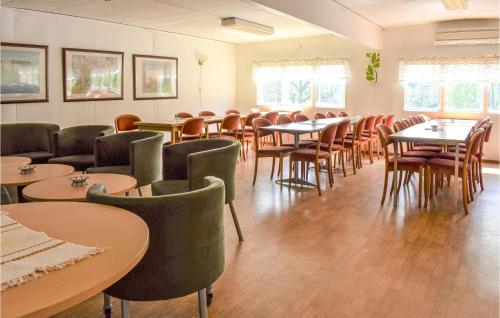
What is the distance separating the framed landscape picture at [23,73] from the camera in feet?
19.6

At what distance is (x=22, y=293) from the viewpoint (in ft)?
3.28

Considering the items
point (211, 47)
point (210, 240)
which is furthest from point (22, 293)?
point (211, 47)

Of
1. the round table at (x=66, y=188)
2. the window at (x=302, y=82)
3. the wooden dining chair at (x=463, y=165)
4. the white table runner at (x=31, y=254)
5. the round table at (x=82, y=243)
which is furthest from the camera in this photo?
the window at (x=302, y=82)

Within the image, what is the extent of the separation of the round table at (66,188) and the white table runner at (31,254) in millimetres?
1019

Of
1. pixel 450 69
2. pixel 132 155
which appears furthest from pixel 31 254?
pixel 450 69

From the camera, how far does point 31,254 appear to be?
3.98ft

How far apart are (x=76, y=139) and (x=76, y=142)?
34mm

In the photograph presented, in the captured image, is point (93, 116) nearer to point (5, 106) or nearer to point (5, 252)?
point (5, 106)

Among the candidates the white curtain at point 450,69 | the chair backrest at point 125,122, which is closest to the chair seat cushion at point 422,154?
the white curtain at point 450,69

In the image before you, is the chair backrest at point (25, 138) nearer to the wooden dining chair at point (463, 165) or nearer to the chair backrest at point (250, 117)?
the chair backrest at point (250, 117)

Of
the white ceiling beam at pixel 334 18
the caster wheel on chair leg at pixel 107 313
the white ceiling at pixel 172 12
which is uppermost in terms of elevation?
the white ceiling at pixel 172 12

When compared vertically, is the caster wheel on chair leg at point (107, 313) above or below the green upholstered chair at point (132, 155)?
below

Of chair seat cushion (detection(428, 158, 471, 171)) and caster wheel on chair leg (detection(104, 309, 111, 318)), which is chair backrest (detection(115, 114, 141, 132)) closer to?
chair seat cushion (detection(428, 158, 471, 171))

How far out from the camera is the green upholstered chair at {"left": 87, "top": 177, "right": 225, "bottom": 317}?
171 cm
